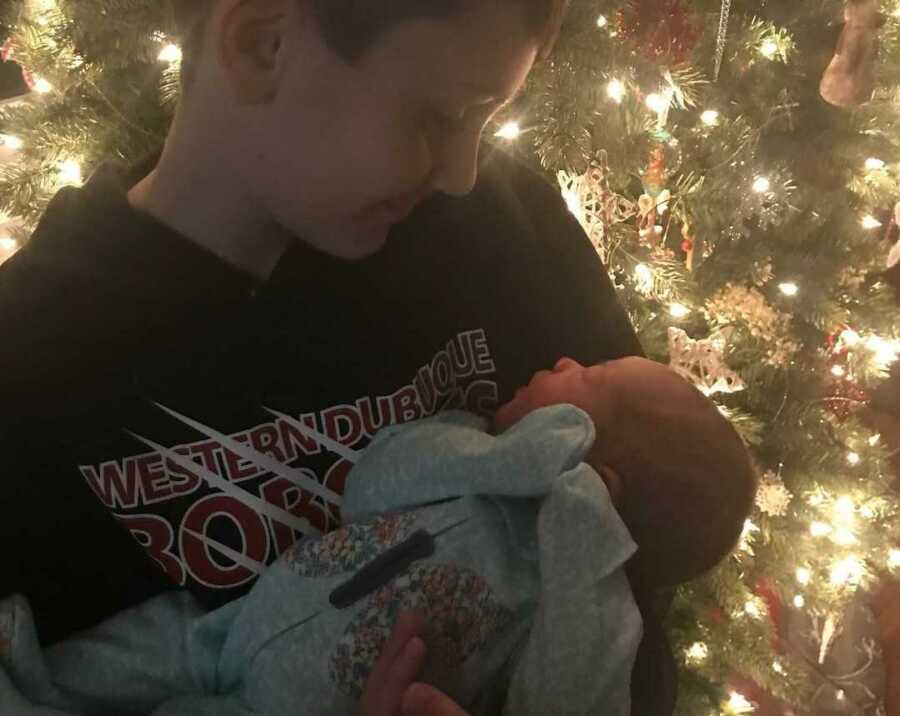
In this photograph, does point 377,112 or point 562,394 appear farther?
point 562,394

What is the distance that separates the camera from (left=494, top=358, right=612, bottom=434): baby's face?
33.6 inches

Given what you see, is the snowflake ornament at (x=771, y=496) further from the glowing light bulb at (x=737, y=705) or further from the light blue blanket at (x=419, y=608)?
the light blue blanket at (x=419, y=608)

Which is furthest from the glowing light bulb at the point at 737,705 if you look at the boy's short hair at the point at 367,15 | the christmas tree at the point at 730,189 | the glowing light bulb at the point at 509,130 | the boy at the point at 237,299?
the boy's short hair at the point at 367,15

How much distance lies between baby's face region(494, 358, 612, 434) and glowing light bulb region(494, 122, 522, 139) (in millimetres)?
388

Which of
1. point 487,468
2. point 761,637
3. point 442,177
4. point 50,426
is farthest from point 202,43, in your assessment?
point 761,637

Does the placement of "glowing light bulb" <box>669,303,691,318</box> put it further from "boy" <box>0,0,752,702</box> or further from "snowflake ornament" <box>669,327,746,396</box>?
"boy" <box>0,0,752,702</box>

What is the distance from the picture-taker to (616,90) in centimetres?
105

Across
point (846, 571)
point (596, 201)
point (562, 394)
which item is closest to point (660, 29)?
point (596, 201)

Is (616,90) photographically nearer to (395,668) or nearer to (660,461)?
(660,461)

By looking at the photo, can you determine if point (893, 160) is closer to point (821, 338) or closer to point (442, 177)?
point (821, 338)

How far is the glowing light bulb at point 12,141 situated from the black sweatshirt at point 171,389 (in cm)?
44

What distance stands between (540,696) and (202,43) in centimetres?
65

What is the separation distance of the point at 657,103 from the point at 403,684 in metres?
0.86

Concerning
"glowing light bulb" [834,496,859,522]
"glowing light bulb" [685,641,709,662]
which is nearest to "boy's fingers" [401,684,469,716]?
"glowing light bulb" [685,641,709,662]
